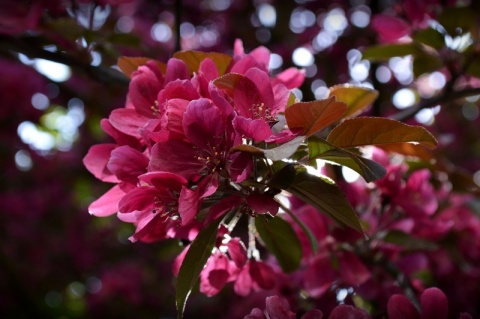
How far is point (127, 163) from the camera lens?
1.02m

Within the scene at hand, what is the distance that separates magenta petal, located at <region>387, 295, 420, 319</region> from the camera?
113 centimetres

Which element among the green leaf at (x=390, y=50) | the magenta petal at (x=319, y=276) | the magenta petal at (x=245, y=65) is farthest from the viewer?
the green leaf at (x=390, y=50)

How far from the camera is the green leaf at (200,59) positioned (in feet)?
3.84

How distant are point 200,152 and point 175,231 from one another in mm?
219

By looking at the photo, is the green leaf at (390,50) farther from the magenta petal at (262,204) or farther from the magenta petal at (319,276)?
the magenta petal at (262,204)

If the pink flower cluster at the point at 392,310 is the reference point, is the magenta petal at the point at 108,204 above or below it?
above

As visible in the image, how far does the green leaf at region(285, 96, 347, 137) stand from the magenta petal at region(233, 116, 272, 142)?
0.19ft

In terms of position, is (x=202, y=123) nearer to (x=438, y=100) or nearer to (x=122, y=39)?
(x=122, y=39)

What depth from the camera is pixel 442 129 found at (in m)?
4.13

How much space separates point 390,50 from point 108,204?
106 cm

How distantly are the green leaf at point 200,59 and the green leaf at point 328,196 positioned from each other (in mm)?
309

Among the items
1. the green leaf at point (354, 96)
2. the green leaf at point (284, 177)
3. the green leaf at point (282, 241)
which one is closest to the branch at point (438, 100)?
the green leaf at point (354, 96)

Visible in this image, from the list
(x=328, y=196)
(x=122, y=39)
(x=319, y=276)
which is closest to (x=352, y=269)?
(x=319, y=276)

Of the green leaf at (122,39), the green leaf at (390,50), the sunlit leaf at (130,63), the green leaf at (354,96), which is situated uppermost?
the sunlit leaf at (130,63)
